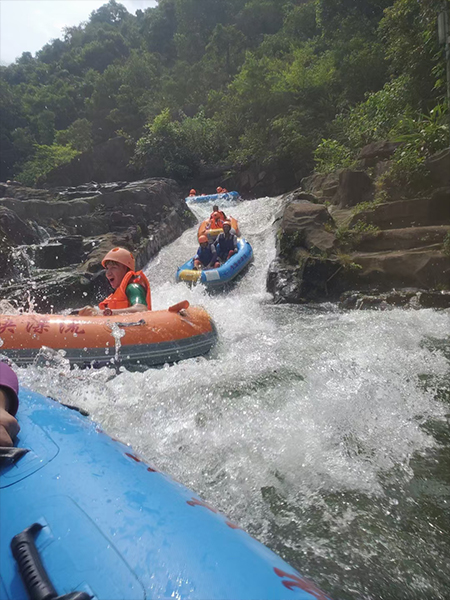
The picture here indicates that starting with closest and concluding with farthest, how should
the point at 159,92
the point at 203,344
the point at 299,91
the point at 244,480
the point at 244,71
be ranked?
the point at 244,480
the point at 203,344
the point at 299,91
the point at 244,71
the point at 159,92

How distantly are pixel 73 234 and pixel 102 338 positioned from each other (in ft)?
28.7

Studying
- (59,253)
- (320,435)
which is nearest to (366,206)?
(320,435)

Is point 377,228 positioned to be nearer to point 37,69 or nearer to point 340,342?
point 340,342

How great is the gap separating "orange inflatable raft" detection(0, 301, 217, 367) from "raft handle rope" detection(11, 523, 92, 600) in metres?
2.74

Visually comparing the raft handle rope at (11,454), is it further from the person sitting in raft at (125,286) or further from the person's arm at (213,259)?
the person's arm at (213,259)

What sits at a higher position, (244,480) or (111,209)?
(111,209)

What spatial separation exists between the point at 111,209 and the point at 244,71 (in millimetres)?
12809

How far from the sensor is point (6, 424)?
63.0 inches

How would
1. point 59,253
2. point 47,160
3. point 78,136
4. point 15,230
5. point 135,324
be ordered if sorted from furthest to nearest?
point 78,136 → point 47,160 → point 15,230 → point 59,253 → point 135,324

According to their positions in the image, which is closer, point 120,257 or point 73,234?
point 120,257

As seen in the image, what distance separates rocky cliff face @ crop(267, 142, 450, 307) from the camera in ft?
19.1

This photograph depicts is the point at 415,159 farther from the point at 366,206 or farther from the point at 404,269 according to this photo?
the point at 404,269

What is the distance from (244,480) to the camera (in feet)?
7.38

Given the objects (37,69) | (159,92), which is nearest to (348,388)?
(159,92)
